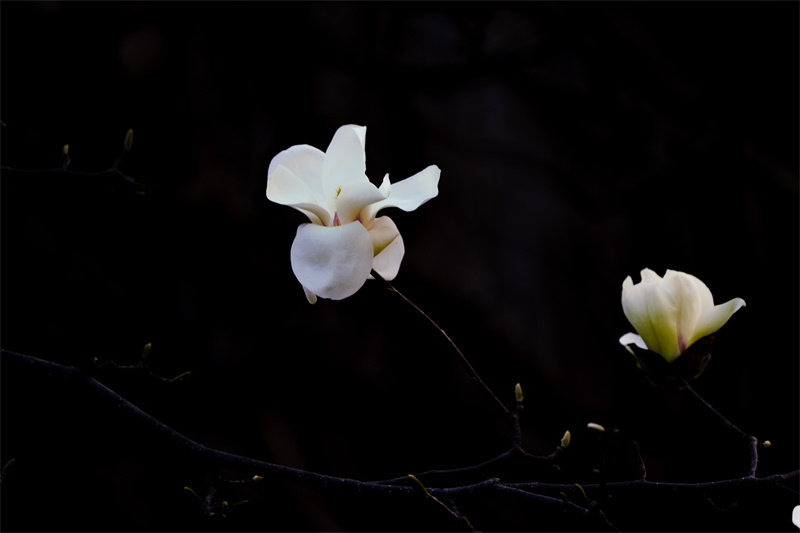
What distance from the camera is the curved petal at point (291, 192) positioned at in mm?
389

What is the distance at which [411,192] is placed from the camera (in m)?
0.41

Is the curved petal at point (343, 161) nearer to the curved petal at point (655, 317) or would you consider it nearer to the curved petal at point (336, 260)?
the curved petal at point (336, 260)

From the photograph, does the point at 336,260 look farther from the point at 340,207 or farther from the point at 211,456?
the point at 211,456

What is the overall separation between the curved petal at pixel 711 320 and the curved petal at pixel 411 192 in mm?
212

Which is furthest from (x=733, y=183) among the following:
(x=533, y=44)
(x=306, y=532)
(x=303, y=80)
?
(x=306, y=532)

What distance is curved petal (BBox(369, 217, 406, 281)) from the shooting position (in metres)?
0.41

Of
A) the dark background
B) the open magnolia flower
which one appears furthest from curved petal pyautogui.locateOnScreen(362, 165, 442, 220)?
the dark background

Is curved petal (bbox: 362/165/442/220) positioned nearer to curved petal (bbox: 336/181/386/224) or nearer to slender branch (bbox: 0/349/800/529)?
curved petal (bbox: 336/181/386/224)

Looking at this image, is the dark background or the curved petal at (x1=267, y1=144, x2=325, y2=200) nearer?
the curved petal at (x1=267, y1=144, x2=325, y2=200)

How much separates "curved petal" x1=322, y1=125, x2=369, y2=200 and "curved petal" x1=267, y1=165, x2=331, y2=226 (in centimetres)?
Result: 1

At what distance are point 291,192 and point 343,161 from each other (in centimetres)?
4

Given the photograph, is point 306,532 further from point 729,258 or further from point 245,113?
point 729,258

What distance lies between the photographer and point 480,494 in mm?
401

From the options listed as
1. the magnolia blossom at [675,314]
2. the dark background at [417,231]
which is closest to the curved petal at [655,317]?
the magnolia blossom at [675,314]
